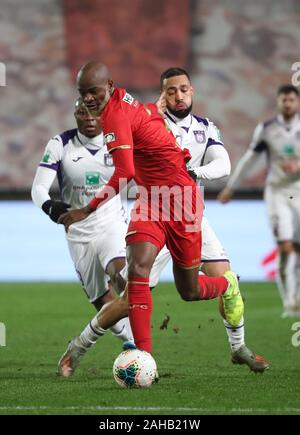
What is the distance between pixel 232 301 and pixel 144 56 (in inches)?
563

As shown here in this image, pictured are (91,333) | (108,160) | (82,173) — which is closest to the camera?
(91,333)

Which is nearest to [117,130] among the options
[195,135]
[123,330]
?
[195,135]

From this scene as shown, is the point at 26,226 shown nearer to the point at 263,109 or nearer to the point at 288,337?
the point at 263,109

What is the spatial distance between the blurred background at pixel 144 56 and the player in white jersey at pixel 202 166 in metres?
13.1

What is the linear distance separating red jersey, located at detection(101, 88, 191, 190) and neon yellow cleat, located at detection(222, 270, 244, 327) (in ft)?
2.89

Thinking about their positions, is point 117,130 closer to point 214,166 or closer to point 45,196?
point 214,166

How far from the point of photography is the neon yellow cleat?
718 centimetres

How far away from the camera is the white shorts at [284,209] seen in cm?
1188

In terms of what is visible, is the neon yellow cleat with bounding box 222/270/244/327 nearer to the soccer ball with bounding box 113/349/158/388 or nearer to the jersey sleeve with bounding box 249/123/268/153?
the soccer ball with bounding box 113/349/158/388

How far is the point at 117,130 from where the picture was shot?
6207mm

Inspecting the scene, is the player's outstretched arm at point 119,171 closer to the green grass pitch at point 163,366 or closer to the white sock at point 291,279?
the green grass pitch at point 163,366

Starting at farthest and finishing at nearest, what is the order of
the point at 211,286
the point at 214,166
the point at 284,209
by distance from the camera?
1. the point at 284,209
2. the point at 214,166
3. the point at 211,286

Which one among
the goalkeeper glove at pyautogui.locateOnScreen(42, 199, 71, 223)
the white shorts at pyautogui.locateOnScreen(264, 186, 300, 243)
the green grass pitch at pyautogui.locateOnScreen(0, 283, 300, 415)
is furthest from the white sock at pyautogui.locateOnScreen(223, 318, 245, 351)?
the white shorts at pyautogui.locateOnScreen(264, 186, 300, 243)

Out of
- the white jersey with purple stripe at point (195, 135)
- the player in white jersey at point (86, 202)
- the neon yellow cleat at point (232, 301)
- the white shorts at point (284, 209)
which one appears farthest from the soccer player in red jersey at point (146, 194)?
the white shorts at point (284, 209)
